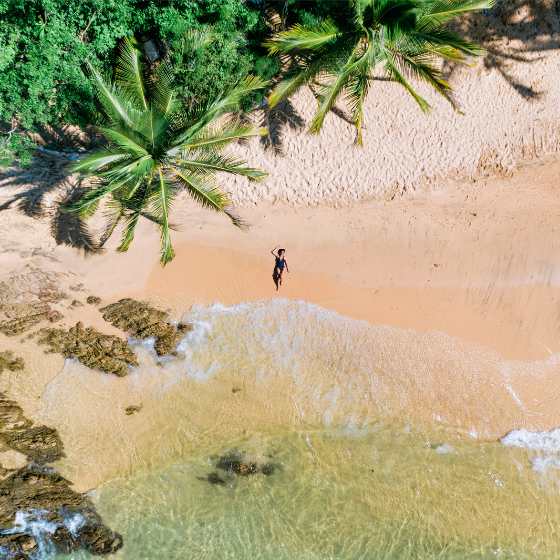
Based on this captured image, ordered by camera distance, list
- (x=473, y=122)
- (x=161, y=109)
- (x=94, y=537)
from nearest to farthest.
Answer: (x=161, y=109) → (x=94, y=537) → (x=473, y=122)

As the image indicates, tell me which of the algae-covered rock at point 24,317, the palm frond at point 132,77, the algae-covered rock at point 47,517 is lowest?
the algae-covered rock at point 47,517

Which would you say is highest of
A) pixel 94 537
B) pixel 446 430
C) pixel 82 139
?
pixel 82 139

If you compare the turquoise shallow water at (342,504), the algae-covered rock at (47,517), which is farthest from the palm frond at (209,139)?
the algae-covered rock at (47,517)

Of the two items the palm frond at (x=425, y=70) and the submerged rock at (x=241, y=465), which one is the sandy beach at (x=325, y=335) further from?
the palm frond at (x=425, y=70)

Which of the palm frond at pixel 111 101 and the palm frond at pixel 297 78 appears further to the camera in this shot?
the palm frond at pixel 297 78

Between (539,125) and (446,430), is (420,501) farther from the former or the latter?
(539,125)

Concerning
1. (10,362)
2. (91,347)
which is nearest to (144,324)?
(91,347)

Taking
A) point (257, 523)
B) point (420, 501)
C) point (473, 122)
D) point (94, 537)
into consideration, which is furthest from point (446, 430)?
point (94, 537)
